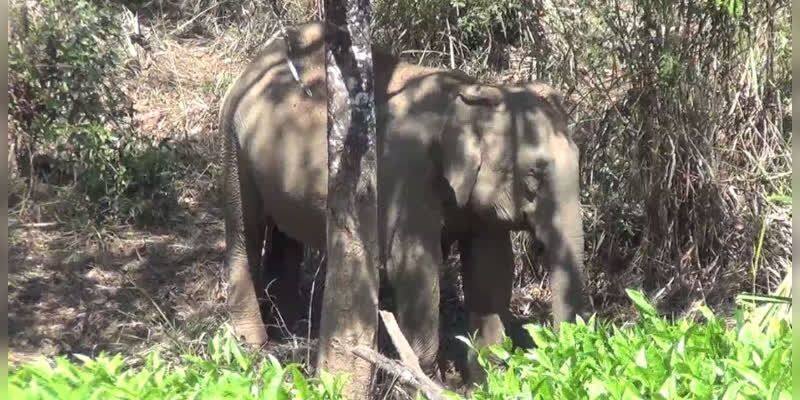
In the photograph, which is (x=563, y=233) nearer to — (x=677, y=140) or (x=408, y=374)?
(x=677, y=140)

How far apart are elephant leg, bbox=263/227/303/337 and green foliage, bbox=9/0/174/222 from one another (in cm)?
156

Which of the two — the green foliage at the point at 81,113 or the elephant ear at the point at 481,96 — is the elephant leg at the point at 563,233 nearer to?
the elephant ear at the point at 481,96

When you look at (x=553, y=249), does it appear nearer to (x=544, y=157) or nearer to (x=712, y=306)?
(x=544, y=157)

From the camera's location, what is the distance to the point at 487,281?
8656 millimetres

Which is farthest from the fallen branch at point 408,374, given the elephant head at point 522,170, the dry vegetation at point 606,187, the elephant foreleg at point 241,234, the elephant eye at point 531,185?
the elephant foreleg at point 241,234

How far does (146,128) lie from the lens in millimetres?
12344

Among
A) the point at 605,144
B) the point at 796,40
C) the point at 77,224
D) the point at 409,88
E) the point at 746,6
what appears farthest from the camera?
the point at 77,224

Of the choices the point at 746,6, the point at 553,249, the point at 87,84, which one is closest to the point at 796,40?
the point at 553,249

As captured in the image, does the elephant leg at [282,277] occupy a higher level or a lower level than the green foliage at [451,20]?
lower

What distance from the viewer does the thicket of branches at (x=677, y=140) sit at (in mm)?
9305

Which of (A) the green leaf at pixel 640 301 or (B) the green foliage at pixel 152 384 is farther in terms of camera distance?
(A) the green leaf at pixel 640 301

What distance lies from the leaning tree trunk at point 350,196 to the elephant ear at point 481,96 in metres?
1.56

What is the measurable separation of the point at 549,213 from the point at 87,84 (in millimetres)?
4162

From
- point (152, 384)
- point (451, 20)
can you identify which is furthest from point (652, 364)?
point (451, 20)
